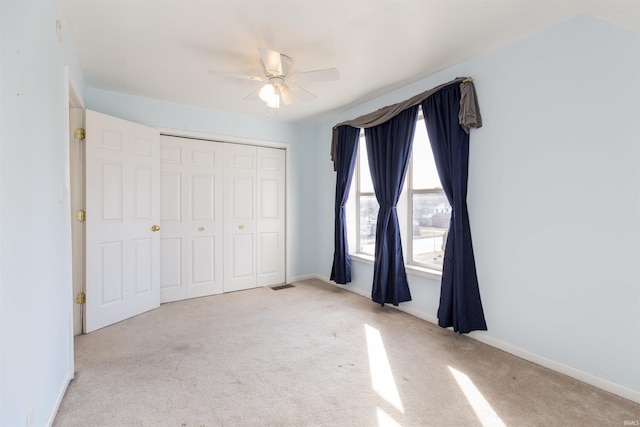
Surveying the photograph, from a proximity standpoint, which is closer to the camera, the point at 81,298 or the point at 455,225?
the point at 455,225

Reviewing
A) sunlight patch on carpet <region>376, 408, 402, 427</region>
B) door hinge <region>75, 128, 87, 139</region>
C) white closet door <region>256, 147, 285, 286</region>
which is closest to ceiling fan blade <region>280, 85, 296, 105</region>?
white closet door <region>256, 147, 285, 286</region>

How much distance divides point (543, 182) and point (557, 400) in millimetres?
1482

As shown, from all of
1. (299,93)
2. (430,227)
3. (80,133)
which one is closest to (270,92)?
(299,93)

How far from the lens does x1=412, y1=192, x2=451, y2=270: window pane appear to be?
10.5 ft

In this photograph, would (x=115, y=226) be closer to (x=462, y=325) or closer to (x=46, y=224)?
(x=46, y=224)

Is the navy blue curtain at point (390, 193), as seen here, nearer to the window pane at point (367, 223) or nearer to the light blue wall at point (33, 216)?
the window pane at point (367, 223)

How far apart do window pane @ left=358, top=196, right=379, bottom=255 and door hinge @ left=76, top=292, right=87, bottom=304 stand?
3255 mm

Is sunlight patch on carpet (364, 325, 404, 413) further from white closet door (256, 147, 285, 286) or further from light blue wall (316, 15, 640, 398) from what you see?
white closet door (256, 147, 285, 286)

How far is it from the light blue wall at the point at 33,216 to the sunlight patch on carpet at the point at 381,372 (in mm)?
1856

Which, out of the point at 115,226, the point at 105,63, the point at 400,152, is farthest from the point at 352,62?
the point at 115,226

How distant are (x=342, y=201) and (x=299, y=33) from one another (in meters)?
2.36

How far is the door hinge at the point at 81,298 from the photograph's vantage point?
9.72 feet

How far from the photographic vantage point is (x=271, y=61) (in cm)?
235

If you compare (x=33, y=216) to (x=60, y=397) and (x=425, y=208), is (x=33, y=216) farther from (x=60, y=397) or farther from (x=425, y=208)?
(x=425, y=208)
